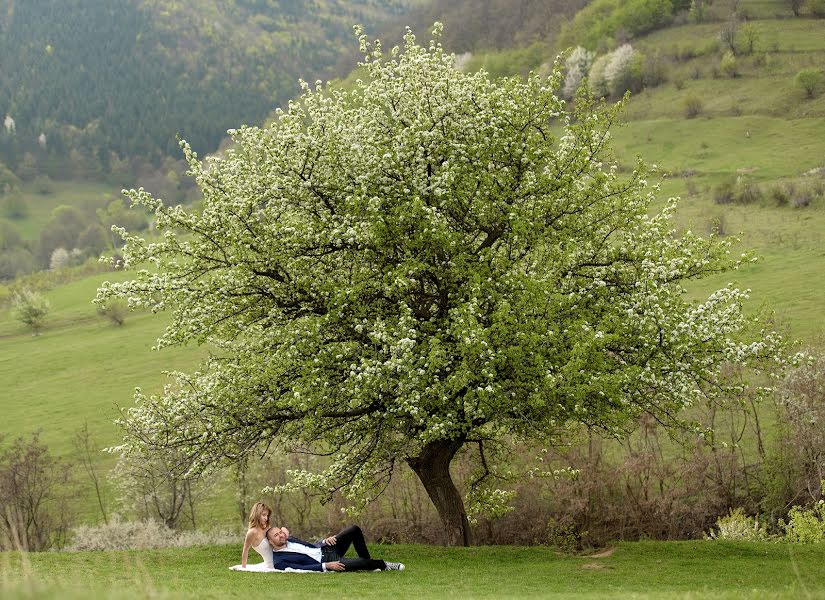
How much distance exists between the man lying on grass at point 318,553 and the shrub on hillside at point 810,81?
128m

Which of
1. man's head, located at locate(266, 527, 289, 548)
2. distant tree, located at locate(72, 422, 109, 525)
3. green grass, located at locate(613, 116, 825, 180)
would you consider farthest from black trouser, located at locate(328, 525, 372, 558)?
green grass, located at locate(613, 116, 825, 180)

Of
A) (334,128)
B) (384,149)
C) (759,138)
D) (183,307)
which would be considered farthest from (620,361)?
(759,138)

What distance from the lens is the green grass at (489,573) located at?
1647 centimetres

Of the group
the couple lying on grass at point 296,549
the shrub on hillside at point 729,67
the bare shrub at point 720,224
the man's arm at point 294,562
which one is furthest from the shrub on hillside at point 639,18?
the man's arm at point 294,562

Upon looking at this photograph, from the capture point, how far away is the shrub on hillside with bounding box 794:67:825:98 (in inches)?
4857

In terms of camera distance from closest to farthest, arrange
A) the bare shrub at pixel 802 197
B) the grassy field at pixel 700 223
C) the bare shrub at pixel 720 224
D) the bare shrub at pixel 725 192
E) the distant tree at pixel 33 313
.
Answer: the grassy field at pixel 700 223, the bare shrub at pixel 720 224, the bare shrub at pixel 802 197, the bare shrub at pixel 725 192, the distant tree at pixel 33 313

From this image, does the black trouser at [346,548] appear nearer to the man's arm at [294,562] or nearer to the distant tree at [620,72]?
the man's arm at [294,562]

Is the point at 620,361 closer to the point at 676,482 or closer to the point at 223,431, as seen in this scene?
the point at 223,431

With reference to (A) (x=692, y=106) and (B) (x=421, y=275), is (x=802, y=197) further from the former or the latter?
(B) (x=421, y=275)

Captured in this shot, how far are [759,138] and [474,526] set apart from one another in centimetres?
9615

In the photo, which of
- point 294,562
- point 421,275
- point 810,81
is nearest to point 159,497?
point 421,275

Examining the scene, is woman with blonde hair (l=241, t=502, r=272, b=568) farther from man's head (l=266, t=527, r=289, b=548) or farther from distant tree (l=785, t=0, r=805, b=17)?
distant tree (l=785, t=0, r=805, b=17)

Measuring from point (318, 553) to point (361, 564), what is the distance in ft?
3.78

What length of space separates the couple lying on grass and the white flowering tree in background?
3437mm
